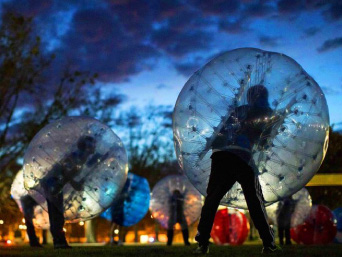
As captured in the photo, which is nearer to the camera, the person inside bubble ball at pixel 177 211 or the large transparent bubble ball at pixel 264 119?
the large transparent bubble ball at pixel 264 119

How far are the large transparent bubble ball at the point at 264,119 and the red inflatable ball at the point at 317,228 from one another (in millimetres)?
9525

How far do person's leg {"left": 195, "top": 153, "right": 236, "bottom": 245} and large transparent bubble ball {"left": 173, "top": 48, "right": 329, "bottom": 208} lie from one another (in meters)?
0.24

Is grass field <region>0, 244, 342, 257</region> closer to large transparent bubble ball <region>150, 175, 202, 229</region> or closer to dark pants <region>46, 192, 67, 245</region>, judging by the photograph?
dark pants <region>46, 192, 67, 245</region>

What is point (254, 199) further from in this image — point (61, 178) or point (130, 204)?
point (130, 204)

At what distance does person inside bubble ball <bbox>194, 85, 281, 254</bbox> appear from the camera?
589cm

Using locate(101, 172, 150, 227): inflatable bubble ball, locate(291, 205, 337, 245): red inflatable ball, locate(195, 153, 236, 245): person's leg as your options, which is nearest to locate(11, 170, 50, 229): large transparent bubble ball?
locate(101, 172, 150, 227): inflatable bubble ball

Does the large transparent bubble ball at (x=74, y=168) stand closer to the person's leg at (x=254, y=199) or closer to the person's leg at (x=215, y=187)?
the person's leg at (x=215, y=187)

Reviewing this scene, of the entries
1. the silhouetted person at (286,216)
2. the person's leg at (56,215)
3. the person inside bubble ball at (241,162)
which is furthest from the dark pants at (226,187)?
the silhouetted person at (286,216)

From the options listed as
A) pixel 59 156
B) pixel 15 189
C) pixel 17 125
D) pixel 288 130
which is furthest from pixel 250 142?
pixel 17 125

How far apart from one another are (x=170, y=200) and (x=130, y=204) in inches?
45.8

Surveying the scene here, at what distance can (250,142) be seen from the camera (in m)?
5.99

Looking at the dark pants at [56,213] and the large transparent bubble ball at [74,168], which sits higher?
the large transparent bubble ball at [74,168]

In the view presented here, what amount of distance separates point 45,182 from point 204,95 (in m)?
3.76

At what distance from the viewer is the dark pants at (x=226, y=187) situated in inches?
231
